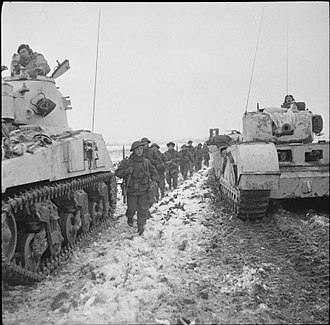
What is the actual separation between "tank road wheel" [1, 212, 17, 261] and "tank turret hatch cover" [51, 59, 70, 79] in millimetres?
4247

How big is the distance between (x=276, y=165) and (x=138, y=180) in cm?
278

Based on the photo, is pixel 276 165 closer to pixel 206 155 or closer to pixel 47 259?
pixel 47 259

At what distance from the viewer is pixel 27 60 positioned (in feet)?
25.7

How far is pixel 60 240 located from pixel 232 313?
10.4 feet

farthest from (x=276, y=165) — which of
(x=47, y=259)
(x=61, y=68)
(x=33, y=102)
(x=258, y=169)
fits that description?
(x=61, y=68)

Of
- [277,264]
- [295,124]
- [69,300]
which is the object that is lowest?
[69,300]

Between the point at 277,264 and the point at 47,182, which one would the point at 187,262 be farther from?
the point at 47,182

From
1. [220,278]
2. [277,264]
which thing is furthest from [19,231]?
[277,264]

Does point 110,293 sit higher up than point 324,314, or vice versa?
point 324,314

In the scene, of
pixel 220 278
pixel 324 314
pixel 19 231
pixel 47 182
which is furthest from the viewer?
pixel 47 182

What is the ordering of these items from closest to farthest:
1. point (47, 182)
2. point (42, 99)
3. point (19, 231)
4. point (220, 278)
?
point (220, 278), point (19, 231), point (47, 182), point (42, 99)

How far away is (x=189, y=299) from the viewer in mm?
4230

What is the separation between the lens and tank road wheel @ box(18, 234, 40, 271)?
4930 mm

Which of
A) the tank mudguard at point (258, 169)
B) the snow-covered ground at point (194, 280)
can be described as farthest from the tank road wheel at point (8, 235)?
the tank mudguard at point (258, 169)
